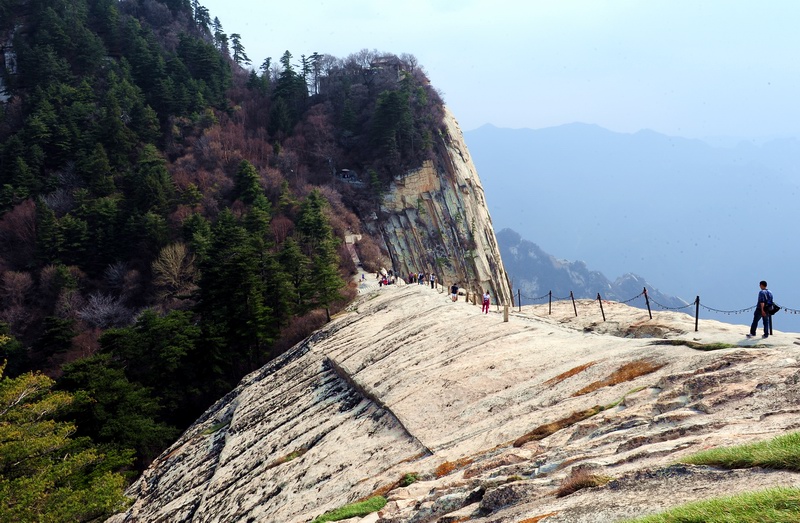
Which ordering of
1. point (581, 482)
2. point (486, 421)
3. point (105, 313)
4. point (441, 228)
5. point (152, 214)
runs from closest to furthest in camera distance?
point (581, 482) → point (486, 421) → point (105, 313) → point (152, 214) → point (441, 228)

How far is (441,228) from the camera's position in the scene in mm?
56219

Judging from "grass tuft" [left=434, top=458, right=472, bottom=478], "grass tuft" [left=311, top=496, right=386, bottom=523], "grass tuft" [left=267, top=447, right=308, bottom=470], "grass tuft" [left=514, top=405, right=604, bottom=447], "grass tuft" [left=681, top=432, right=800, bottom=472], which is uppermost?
"grass tuft" [left=681, top=432, right=800, bottom=472]

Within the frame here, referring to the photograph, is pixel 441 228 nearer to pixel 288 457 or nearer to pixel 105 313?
pixel 105 313

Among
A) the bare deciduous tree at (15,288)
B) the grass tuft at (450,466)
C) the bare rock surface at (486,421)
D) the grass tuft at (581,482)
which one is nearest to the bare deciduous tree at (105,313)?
the bare deciduous tree at (15,288)

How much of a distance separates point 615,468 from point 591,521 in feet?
5.20

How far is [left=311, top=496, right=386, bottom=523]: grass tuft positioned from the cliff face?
42670mm

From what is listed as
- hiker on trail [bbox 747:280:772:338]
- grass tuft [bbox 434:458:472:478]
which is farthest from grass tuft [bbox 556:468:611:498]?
hiker on trail [bbox 747:280:772:338]

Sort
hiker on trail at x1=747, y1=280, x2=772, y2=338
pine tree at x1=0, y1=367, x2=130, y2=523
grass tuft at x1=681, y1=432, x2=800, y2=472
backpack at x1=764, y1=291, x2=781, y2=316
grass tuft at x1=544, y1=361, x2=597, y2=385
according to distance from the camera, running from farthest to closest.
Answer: pine tree at x1=0, y1=367, x2=130, y2=523, grass tuft at x1=544, y1=361, x2=597, y2=385, backpack at x1=764, y1=291, x2=781, y2=316, hiker on trail at x1=747, y1=280, x2=772, y2=338, grass tuft at x1=681, y1=432, x2=800, y2=472

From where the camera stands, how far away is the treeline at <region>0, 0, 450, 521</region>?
24406 mm

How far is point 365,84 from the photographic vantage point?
6706cm

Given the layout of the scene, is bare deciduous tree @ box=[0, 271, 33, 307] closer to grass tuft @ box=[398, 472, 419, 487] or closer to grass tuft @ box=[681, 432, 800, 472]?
grass tuft @ box=[398, 472, 419, 487]

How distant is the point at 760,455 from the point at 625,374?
6.13m

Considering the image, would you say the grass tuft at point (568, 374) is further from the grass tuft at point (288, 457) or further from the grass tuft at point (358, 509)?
the grass tuft at point (288, 457)

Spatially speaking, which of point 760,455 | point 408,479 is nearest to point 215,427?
point 408,479
